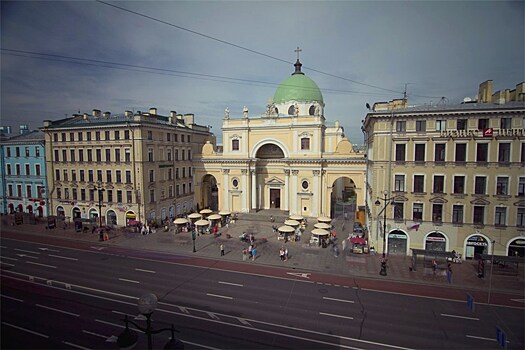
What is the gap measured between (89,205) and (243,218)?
22.6 m

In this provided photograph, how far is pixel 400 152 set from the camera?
2895 cm

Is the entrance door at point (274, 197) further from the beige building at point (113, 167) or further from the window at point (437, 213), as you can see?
the window at point (437, 213)

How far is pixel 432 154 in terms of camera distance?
91.0 ft

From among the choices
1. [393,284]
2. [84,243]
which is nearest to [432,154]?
[393,284]

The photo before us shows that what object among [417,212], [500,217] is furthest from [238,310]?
[500,217]

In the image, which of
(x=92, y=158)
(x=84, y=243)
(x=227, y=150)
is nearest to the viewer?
(x=84, y=243)

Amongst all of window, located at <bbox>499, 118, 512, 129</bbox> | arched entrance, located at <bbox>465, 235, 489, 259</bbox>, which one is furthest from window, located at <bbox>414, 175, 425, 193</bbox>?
window, located at <bbox>499, 118, 512, 129</bbox>

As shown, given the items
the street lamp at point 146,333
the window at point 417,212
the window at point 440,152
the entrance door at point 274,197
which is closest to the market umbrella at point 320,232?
the window at point 417,212

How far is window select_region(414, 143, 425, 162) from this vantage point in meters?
28.1

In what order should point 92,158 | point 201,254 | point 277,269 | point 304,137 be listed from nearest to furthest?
point 277,269 < point 201,254 < point 92,158 < point 304,137

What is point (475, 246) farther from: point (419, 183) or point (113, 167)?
point (113, 167)

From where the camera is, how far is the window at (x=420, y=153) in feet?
92.3

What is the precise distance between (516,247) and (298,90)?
120 feet

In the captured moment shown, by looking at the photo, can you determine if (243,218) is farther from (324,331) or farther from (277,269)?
(324,331)
